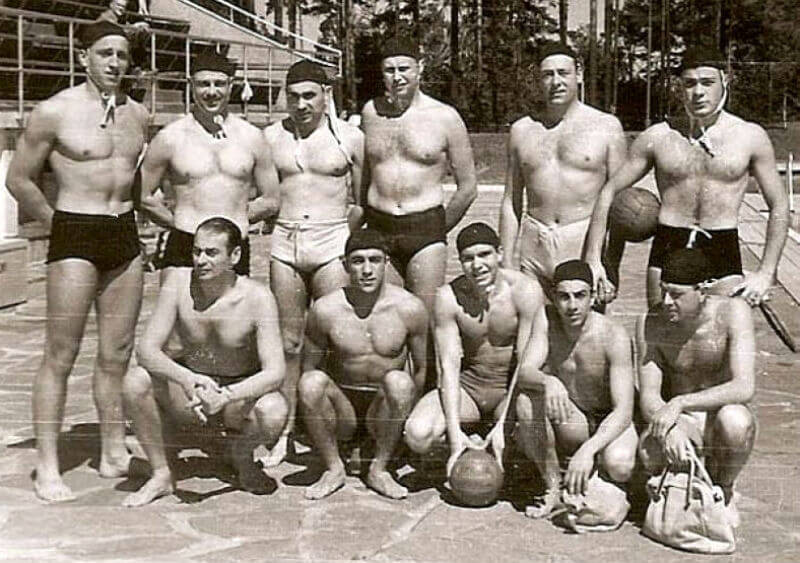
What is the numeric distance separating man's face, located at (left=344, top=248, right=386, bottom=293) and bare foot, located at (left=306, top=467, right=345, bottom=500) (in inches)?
29.9

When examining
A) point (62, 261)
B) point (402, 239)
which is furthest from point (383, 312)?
point (62, 261)

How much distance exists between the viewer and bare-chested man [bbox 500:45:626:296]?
4996 millimetres

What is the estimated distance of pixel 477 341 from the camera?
4816mm

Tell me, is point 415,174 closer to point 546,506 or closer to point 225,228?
point 225,228

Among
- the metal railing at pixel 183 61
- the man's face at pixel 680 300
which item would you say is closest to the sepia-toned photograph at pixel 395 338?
the man's face at pixel 680 300

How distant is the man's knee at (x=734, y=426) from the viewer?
4.14 meters

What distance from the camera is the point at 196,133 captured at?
492 cm

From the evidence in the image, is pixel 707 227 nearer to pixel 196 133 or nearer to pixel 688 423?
pixel 688 423

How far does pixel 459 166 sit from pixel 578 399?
1.31 metres

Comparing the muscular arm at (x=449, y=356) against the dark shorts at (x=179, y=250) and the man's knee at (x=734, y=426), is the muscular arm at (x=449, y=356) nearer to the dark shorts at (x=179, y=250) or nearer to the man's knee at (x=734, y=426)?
the dark shorts at (x=179, y=250)

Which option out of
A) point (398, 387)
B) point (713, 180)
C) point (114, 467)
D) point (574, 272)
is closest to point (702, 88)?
point (713, 180)

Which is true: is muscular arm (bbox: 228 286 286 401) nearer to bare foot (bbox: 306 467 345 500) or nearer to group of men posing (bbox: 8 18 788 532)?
group of men posing (bbox: 8 18 788 532)

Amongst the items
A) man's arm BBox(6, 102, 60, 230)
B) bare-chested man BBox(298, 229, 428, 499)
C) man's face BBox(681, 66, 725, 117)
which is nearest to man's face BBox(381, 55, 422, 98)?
bare-chested man BBox(298, 229, 428, 499)

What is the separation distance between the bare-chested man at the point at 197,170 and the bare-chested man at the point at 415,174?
61 centimetres
